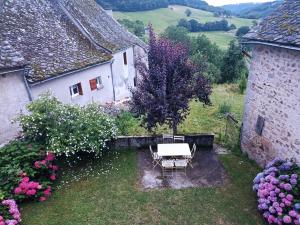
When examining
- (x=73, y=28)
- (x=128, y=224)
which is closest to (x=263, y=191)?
(x=128, y=224)

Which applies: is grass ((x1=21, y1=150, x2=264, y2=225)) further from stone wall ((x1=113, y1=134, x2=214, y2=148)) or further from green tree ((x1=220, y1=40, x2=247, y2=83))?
green tree ((x1=220, y1=40, x2=247, y2=83))

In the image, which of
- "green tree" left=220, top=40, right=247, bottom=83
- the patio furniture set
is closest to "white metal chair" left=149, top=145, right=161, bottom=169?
the patio furniture set

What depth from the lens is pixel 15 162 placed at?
8.53 metres

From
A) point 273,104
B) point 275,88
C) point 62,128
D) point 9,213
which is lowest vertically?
point 9,213

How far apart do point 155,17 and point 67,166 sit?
63969mm

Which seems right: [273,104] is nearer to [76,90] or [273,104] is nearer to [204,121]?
[204,121]

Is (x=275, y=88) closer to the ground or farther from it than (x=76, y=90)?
farther from it

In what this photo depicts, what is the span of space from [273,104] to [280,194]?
11.1ft

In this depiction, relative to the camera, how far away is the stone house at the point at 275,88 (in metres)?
8.11

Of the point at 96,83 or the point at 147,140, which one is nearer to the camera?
the point at 147,140

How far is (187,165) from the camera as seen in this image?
10.3 meters

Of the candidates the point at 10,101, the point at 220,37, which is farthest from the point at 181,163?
the point at 220,37

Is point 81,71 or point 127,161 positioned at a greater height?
point 81,71

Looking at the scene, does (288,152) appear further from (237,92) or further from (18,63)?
(237,92)
